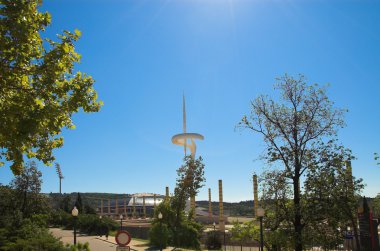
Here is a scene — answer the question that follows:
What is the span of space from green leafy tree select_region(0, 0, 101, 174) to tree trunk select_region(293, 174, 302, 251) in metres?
9.01

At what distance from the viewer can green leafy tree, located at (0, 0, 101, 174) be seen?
30.0 feet

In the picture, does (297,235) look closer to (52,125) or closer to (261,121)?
(261,121)

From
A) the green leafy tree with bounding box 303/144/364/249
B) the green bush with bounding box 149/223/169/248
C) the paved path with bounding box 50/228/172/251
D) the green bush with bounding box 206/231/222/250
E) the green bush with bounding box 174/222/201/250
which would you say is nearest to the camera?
the green leafy tree with bounding box 303/144/364/249

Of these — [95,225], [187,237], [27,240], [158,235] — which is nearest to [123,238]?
[27,240]

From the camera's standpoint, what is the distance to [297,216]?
15.4 m

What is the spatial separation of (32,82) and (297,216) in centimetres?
1125

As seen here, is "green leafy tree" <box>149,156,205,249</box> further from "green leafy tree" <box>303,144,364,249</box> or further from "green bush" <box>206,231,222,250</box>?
"green leafy tree" <box>303,144,364,249</box>

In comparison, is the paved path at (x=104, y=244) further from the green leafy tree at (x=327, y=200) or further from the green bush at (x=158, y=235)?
the green leafy tree at (x=327, y=200)

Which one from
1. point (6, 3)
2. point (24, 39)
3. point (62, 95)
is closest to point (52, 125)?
point (62, 95)

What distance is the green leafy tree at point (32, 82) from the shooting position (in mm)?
9141

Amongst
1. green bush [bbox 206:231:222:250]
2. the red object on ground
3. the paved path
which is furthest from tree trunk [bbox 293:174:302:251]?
green bush [bbox 206:231:222:250]

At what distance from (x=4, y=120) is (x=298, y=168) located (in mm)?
11392

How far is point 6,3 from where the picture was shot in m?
9.10

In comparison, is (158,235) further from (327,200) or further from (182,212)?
(327,200)
